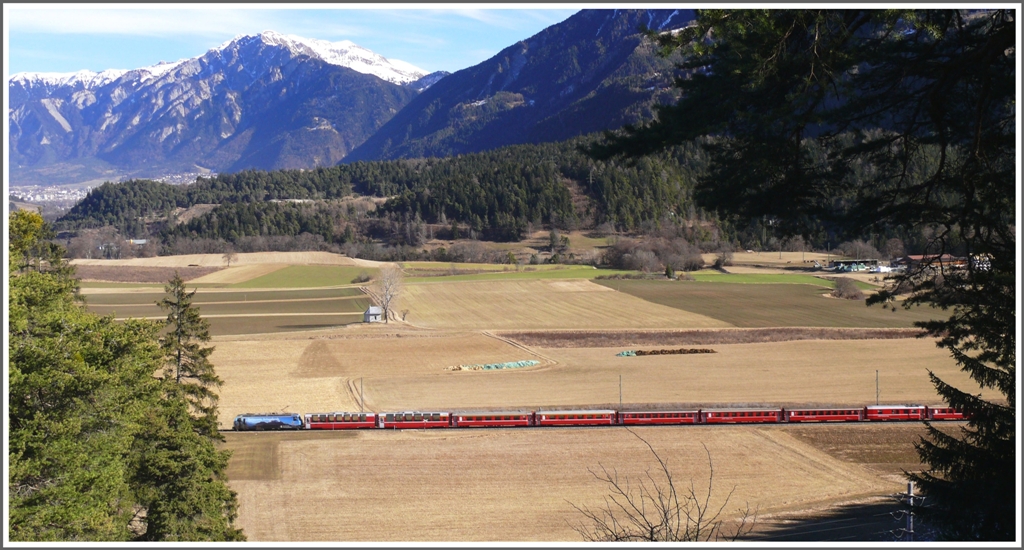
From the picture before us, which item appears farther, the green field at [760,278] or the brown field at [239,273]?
the brown field at [239,273]

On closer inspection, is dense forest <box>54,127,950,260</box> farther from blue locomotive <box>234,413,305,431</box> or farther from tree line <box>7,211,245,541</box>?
tree line <box>7,211,245,541</box>

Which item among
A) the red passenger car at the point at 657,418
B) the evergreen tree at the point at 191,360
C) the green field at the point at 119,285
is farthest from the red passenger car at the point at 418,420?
the green field at the point at 119,285

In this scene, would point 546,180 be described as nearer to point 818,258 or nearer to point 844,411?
point 818,258

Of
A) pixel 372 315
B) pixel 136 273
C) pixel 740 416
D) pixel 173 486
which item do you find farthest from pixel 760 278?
pixel 173 486

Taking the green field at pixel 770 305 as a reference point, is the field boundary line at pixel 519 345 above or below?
below

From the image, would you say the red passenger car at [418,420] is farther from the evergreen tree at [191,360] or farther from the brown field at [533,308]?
the brown field at [533,308]

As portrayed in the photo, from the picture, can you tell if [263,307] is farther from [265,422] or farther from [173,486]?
[173,486]
